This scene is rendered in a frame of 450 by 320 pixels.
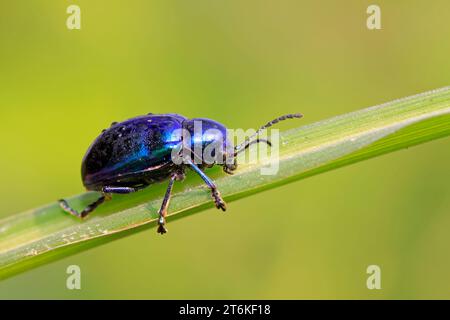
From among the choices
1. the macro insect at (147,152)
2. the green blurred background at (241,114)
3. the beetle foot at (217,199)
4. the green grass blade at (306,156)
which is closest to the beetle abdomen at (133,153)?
the macro insect at (147,152)

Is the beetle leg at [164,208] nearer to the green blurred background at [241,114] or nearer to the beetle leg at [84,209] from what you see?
the beetle leg at [84,209]

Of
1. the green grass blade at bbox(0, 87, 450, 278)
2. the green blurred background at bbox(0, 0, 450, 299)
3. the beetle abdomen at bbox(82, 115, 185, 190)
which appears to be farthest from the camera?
the green blurred background at bbox(0, 0, 450, 299)

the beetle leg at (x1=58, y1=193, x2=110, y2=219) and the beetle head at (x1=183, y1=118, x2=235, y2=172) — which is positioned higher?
the beetle head at (x1=183, y1=118, x2=235, y2=172)

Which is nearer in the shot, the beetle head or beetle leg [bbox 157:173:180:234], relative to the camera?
beetle leg [bbox 157:173:180:234]

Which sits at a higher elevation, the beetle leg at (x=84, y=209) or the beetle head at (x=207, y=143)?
the beetle head at (x=207, y=143)

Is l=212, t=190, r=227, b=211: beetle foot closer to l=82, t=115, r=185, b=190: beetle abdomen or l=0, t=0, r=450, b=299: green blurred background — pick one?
l=82, t=115, r=185, b=190: beetle abdomen

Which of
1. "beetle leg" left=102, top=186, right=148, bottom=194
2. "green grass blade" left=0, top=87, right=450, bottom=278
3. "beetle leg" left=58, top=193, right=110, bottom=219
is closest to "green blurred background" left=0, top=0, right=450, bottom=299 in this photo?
"beetle leg" left=58, top=193, right=110, bottom=219

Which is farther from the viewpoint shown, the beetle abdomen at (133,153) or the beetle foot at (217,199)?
the beetle abdomen at (133,153)

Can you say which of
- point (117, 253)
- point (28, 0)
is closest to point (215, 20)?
point (28, 0)
